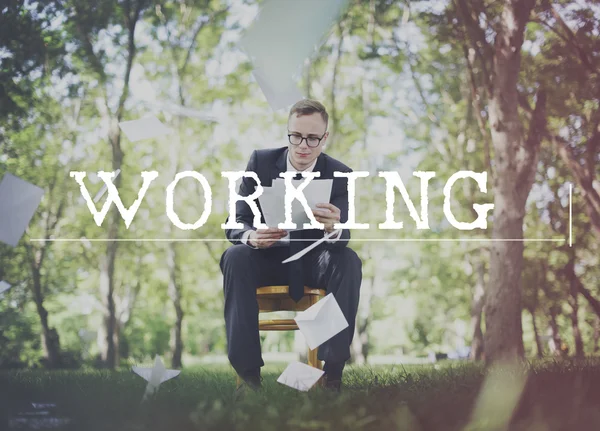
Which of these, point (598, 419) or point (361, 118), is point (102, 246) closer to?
point (361, 118)

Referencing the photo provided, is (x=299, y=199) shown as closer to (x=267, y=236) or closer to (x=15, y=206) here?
(x=267, y=236)

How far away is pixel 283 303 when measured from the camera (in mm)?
2006

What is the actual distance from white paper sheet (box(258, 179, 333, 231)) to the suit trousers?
0.10 metres

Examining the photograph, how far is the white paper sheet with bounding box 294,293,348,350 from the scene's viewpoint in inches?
70.1

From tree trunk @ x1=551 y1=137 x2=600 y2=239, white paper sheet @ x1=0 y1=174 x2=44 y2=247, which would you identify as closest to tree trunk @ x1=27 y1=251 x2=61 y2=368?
white paper sheet @ x1=0 y1=174 x2=44 y2=247

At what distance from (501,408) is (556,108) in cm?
244

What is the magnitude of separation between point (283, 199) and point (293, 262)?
198 millimetres

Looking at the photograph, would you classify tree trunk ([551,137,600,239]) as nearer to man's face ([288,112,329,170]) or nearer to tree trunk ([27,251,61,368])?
man's face ([288,112,329,170])

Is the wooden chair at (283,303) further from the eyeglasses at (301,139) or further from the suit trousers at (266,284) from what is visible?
the eyeglasses at (301,139)

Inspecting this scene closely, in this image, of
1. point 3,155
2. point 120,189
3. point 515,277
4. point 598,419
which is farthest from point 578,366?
point 120,189

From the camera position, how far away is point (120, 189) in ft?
22.5

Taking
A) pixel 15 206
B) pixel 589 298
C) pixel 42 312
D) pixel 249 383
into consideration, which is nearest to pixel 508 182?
pixel 589 298

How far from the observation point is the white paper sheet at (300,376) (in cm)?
178

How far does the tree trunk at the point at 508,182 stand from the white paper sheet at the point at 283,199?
1.56 metres
